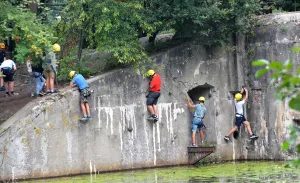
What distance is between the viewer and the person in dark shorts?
15648 millimetres

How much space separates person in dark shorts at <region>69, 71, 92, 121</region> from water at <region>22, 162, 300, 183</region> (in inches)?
56.3

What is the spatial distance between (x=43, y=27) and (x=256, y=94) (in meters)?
5.97

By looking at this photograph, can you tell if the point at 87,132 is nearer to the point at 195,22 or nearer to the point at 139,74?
the point at 139,74

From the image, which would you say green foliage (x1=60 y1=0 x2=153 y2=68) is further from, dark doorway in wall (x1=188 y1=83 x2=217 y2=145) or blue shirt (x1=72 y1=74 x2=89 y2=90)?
dark doorway in wall (x1=188 y1=83 x2=217 y2=145)

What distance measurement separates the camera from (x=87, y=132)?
15969 millimetres

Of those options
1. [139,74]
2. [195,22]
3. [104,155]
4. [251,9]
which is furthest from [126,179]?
[251,9]

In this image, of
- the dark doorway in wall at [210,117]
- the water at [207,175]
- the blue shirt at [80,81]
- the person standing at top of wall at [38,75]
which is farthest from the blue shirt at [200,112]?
the person standing at top of wall at [38,75]

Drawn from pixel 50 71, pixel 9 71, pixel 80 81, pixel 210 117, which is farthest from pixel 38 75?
pixel 210 117

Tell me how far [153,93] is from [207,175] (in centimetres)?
285

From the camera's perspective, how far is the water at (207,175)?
1383cm

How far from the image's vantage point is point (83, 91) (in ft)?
51.4

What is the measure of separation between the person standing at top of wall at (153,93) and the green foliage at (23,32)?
2856 millimetres

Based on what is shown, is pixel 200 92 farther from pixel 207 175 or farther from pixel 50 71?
pixel 50 71

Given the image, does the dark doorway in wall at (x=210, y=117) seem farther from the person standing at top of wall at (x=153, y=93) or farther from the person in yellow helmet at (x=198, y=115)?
the person standing at top of wall at (x=153, y=93)
